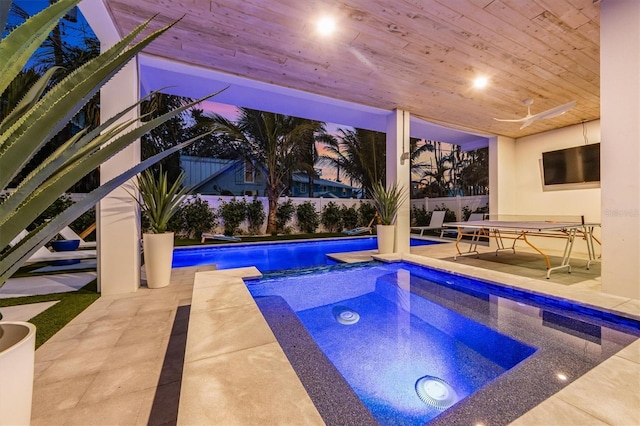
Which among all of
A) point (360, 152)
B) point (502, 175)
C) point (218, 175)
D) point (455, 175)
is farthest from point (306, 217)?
point (455, 175)

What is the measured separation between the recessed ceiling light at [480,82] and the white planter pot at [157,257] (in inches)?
188

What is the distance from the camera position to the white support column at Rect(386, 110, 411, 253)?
209 inches

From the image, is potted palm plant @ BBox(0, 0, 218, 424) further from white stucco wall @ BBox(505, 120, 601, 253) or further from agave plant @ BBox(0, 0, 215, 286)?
white stucco wall @ BBox(505, 120, 601, 253)

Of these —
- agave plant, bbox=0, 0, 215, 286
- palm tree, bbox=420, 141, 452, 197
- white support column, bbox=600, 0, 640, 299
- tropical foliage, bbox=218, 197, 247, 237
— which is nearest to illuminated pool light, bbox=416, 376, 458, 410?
agave plant, bbox=0, 0, 215, 286

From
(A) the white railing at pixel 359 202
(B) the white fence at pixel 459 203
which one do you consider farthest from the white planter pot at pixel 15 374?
(B) the white fence at pixel 459 203

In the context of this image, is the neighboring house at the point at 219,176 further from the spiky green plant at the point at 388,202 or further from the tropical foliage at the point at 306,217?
the spiky green plant at the point at 388,202

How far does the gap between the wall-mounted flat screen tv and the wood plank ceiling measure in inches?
56.5

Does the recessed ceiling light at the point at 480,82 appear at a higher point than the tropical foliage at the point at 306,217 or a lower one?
higher

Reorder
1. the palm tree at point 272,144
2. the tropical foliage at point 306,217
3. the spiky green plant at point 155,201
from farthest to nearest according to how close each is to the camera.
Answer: the tropical foliage at point 306,217 → the palm tree at point 272,144 → the spiky green plant at point 155,201

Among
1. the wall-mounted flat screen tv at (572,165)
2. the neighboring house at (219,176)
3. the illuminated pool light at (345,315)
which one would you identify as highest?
the neighboring house at (219,176)

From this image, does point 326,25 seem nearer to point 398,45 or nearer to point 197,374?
point 398,45

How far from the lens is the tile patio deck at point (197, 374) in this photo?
41.6 inches

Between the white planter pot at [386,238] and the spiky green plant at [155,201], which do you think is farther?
the white planter pot at [386,238]

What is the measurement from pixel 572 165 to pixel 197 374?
794 centimetres
